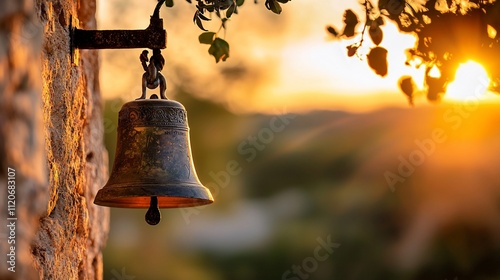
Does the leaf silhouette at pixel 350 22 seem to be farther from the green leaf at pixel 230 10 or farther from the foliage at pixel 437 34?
the green leaf at pixel 230 10

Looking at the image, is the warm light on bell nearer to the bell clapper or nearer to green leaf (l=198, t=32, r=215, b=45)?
the bell clapper

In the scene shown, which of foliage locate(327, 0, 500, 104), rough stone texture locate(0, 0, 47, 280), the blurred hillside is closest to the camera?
rough stone texture locate(0, 0, 47, 280)

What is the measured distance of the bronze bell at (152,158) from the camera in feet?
8.38

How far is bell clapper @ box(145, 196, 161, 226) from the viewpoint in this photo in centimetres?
262

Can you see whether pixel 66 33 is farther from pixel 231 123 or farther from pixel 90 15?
pixel 231 123

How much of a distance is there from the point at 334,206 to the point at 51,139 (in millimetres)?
4760

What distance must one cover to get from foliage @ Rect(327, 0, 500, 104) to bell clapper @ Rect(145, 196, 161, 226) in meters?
0.66

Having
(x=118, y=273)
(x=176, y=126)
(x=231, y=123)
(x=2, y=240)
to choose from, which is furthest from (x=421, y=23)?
(x=231, y=123)

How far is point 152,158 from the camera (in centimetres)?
259

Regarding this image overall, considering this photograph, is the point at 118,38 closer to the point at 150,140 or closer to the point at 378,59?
the point at 150,140

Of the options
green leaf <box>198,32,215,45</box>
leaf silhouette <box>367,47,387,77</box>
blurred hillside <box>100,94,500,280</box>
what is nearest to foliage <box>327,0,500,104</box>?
leaf silhouette <box>367,47,387,77</box>

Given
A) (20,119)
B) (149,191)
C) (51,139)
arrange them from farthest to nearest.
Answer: (149,191) → (51,139) → (20,119)

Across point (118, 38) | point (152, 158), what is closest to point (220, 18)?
point (118, 38)

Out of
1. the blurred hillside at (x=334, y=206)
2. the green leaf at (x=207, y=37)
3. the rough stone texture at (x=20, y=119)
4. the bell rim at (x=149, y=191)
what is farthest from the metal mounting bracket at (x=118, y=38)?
the blurred hillside at (x=334, y=206)
